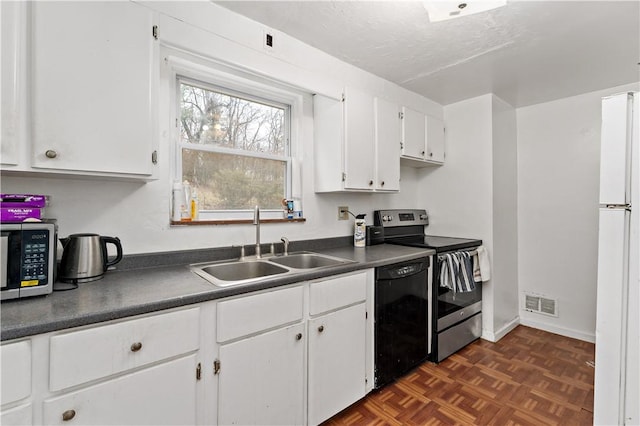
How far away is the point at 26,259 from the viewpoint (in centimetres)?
104

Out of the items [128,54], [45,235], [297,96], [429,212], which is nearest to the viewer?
[45,235]

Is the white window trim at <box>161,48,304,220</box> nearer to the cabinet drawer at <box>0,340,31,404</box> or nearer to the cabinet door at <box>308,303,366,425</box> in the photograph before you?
the cabinet door at <box>308,303,366,425</box>

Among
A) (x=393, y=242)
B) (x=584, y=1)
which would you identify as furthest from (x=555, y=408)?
(x=584, y=1)

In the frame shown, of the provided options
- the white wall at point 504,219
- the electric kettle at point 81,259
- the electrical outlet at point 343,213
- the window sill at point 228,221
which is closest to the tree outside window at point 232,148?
the window sill at point 228,221

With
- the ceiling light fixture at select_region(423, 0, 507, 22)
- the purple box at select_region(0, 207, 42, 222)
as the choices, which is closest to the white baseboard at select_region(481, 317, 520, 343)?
the ceiling light fixture at select_region(423, 0, 507, 22)

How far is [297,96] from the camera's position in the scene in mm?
2291

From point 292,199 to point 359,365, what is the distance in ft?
4.07

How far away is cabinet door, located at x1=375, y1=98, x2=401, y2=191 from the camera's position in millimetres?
2420

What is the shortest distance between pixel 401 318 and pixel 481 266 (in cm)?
112

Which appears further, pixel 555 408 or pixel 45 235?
pixel 555 408

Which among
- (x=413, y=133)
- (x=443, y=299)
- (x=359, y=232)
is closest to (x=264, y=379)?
(x=359, y=232)

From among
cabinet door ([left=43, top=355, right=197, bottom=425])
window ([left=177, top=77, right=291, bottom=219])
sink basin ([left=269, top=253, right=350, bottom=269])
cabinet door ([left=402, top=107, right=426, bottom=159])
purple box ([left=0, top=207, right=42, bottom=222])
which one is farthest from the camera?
cabinet door ([left=402, top=107, right=426, bottom=159])

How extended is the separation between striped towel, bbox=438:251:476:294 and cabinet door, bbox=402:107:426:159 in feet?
3.18

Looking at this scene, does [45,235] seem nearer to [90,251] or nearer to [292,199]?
[90,251]
